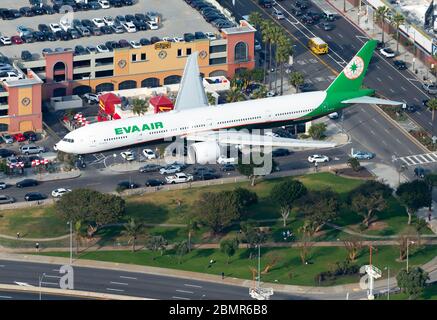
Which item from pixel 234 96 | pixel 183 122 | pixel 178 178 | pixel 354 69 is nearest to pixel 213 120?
pixel 183 122

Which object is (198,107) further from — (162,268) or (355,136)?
(355,136)

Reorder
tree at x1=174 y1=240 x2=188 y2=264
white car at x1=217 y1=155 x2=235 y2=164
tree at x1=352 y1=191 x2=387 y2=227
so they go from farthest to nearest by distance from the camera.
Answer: white car at x1=217 y1=155 x2=235 y2=164 → tree at x1=352 y1=191 x2=387 y2=227 → tree at x1=174 y1=240 x2=188 y2=264

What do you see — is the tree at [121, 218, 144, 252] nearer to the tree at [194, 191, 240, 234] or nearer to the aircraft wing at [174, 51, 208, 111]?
the tree at [194, 191, 240, 234]

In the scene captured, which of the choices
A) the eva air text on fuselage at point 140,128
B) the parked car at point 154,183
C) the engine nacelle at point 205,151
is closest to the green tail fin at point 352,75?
the engine nacelle at point 205,151

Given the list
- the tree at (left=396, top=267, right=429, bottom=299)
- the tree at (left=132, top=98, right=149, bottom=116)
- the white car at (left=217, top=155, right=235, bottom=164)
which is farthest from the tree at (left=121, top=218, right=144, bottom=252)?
the tree at (left=396, top=267, right=429, bottom=299)

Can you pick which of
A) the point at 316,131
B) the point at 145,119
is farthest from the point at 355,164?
the point at 145,119

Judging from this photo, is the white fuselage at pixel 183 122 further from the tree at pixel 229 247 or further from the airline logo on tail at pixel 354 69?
the tree at pixel 229 247
